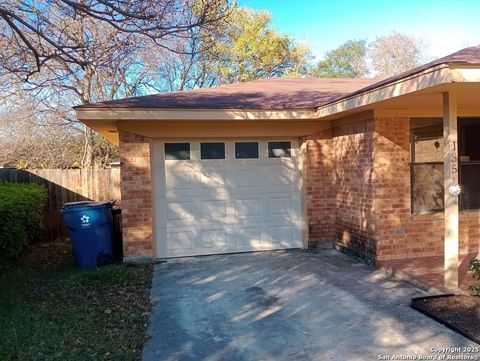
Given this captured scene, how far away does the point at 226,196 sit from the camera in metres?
7.83

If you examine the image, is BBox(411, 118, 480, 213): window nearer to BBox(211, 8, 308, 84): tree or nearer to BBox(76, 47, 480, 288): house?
BBox(76, 47, 480, 288): house

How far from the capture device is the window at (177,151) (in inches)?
300

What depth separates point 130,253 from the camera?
24.2 feet

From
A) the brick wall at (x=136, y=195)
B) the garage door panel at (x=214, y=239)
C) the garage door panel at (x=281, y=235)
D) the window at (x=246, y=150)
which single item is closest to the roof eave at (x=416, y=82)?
the window at (x=246, y=150)

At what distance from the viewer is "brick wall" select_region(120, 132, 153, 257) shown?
7.29 m

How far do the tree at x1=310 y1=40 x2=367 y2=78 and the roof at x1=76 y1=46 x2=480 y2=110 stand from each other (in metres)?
21.0

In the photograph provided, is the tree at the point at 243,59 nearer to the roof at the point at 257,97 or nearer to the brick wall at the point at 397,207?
the roof at the point at 257,97

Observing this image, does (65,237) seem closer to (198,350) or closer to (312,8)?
(198,350)

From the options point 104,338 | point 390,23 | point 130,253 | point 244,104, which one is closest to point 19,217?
point 130,253

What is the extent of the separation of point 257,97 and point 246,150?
106 cm

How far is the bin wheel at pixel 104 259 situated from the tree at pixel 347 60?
25280mm

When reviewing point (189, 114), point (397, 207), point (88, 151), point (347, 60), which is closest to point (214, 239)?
point (189, 114)

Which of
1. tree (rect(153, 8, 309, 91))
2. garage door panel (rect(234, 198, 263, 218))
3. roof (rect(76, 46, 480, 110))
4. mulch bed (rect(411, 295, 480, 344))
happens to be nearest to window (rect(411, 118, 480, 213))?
roof (rect(76, 46, 480, 110))

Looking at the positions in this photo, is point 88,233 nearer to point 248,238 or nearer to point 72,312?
point 72,312
